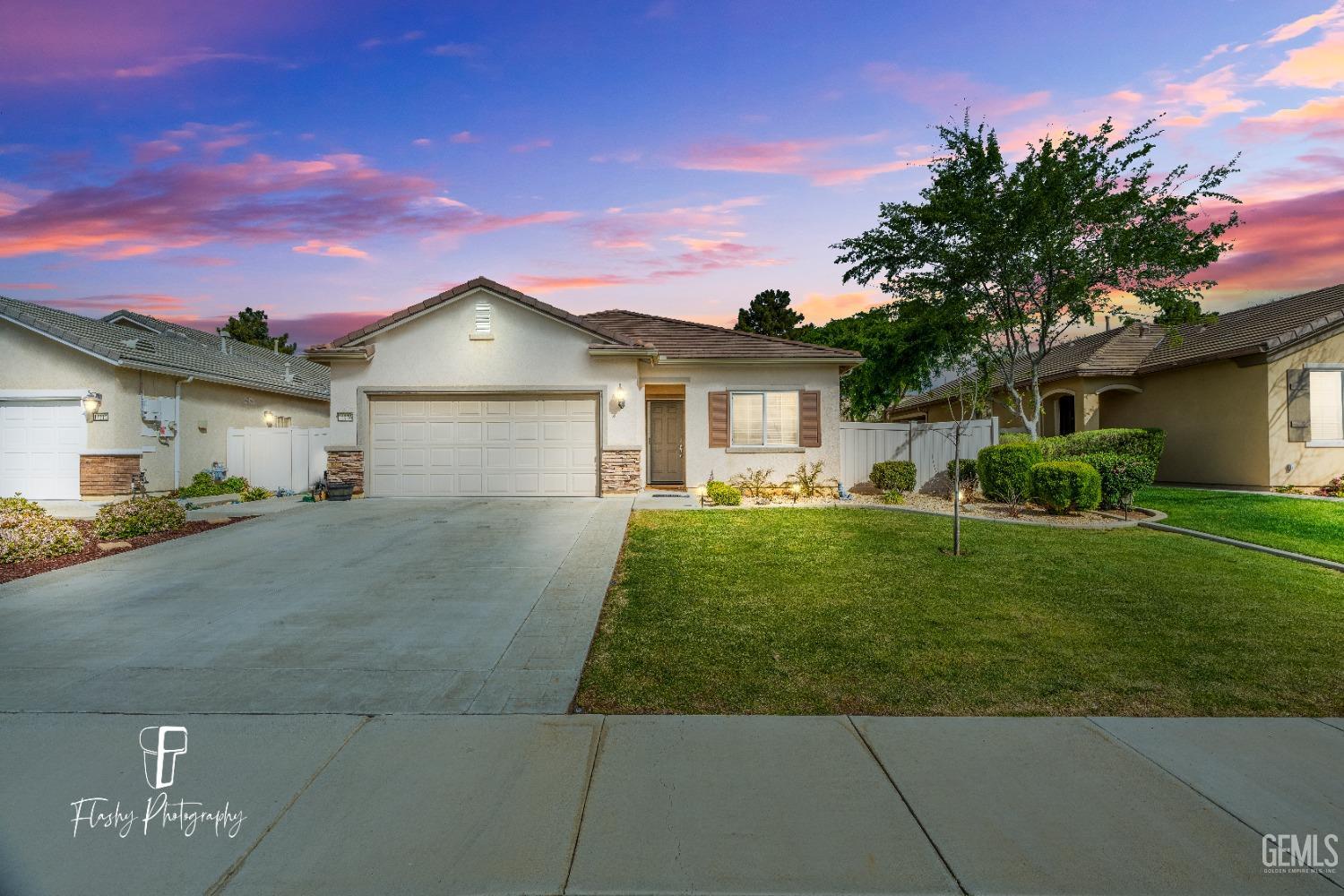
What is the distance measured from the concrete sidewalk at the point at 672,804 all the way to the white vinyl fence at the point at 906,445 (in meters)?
11.9

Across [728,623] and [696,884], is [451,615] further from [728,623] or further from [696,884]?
[696,884]

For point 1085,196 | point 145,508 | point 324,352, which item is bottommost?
point 145,508

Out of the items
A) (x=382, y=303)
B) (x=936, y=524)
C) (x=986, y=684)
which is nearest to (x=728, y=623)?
(x=986, y=684)

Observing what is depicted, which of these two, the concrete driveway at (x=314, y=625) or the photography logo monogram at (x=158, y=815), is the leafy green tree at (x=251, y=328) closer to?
the concrete driveway at (x=314, y=625)

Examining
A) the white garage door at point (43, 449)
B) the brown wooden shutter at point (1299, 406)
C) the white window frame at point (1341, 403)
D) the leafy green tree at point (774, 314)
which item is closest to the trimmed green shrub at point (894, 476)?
the brown wooden shutter at point (1299, 406)

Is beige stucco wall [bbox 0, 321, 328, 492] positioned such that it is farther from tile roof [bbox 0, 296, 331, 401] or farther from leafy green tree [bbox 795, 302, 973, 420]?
leafy green tree [bbox 795, 302, 973, 420]

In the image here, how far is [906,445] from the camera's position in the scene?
601 inches

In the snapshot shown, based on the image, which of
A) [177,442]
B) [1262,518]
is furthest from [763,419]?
[177,442]

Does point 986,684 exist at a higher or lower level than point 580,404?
lower

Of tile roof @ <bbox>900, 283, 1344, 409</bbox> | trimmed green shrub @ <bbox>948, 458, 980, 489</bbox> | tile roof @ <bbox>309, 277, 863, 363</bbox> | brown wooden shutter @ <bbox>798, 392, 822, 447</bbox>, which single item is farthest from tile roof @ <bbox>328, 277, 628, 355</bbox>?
tile roof @ <bbox>900, 283, 1344, 409</bbox>

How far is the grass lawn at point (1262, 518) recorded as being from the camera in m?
8.61

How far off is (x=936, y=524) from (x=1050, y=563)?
2.95m

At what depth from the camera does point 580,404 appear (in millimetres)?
14516

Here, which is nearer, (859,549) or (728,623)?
(728,623)
